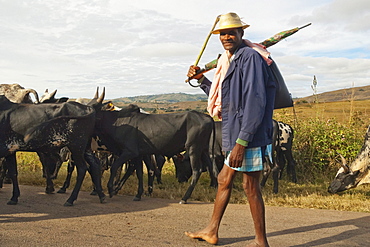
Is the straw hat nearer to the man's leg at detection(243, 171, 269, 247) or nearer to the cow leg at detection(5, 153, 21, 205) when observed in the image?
the man's leg at detection(243, 171, 269, 247)

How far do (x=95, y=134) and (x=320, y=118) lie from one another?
778cm

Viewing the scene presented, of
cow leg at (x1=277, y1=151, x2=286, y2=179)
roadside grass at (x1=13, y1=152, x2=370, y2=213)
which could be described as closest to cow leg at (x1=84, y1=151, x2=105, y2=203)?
roadside grass at (x1=13, y1=152, x2=370, y2=213)

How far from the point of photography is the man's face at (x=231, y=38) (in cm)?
446

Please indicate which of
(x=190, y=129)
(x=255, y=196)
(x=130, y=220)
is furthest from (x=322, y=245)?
(x=190, y=129)

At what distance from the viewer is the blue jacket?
4070 mm

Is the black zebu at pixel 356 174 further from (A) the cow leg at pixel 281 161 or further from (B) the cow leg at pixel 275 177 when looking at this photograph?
(A) the cow leg at pixel 281 161

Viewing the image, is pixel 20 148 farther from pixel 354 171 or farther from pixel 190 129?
pixel 354 171

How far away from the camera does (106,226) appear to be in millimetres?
5406

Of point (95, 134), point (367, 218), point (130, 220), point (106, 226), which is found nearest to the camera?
point (106, 226)

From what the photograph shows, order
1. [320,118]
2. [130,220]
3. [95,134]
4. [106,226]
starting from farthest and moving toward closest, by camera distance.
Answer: [320,118] → [95,134] → [130,220] → [106,226]

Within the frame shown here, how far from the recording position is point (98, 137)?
851 centimetres

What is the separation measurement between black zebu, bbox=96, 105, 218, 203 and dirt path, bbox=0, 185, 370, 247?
3.73ft

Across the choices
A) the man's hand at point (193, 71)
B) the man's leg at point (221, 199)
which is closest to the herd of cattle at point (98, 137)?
the man's hand at point (193, 71)

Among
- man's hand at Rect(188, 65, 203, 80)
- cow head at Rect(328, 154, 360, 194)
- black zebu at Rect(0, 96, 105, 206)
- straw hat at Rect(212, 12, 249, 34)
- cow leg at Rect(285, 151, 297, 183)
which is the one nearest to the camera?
straw hat at Rect(212, 12, 249, 34)
